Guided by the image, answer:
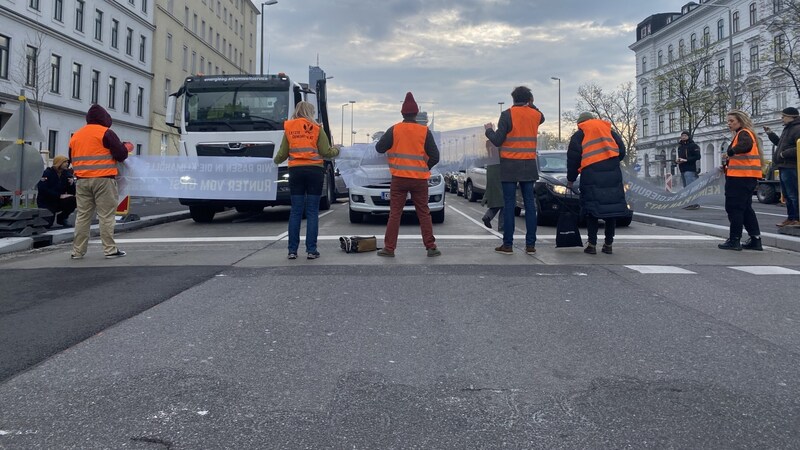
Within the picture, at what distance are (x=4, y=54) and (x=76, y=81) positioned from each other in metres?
6.72

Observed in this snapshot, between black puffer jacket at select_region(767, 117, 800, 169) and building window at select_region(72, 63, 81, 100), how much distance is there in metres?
34.2

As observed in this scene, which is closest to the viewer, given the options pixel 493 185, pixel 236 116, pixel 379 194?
pixel 493 185

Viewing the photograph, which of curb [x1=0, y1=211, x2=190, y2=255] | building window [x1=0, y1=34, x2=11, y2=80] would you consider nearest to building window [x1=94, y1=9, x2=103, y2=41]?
building window [x1=0, y1=34, x2=11, y2=80]

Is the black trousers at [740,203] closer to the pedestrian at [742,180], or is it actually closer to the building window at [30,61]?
the pedestrian at [742,180]

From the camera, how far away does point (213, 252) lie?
8.11 meters

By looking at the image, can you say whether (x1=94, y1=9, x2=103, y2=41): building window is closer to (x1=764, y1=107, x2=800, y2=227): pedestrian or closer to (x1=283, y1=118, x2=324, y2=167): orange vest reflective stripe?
(x1=283, y1=118, x2=324, y2=167): orange vest reflective stripe

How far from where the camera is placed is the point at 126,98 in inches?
1574

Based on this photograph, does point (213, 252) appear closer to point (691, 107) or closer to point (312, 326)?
point (312, 326)

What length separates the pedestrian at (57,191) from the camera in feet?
34.7

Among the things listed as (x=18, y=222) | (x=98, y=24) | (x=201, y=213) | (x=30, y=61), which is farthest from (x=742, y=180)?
(x=98, y=24)

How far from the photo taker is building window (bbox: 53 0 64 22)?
3114 cm

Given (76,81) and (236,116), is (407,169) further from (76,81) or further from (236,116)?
(76,81)

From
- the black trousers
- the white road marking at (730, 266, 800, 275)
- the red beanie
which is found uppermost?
the red beanie

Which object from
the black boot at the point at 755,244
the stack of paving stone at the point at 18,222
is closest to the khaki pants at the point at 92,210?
the stack of paving stone at the point at 18,222
